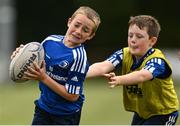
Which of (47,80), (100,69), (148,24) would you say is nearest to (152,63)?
(148,24)

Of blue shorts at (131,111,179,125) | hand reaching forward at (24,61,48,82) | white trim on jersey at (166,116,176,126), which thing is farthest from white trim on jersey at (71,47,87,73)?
white trim on jersey at (166,116,176,126)

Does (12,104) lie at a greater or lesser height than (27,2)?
lesser

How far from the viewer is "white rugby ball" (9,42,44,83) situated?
8.48 metres

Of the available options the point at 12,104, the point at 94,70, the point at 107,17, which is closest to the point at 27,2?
the point at 107,17

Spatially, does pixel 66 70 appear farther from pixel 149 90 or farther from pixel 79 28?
pixel 149 90

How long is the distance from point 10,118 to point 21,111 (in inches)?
35.2

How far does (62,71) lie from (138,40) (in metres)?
0.88

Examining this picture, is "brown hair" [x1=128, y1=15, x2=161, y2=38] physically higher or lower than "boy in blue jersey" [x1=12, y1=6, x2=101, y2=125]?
higher

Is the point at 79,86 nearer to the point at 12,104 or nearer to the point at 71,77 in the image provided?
the point at 71,77

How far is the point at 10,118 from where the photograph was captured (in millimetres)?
14609

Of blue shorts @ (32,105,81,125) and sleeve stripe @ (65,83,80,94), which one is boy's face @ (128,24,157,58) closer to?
sleeve stripe @ (65,83,80,94)

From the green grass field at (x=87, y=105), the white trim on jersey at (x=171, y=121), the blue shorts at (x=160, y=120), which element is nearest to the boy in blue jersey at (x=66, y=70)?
the blue shorts at (x=160, y=120)

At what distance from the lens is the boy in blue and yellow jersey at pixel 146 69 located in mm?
9008

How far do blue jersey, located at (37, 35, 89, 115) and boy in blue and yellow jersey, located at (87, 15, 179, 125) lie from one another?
0.33 m
